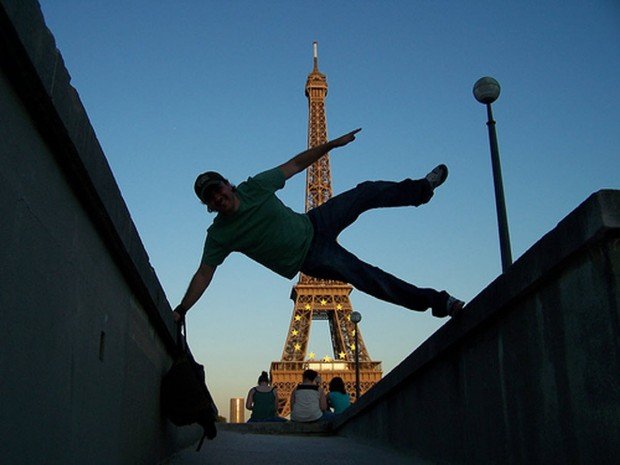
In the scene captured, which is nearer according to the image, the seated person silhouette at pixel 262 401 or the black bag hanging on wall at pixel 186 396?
Result: the black bag hanging on wall at pixel 186 396

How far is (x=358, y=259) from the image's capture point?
212 inches

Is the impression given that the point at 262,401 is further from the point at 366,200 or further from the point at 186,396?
the point at 366,200

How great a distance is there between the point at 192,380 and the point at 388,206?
1909 mm

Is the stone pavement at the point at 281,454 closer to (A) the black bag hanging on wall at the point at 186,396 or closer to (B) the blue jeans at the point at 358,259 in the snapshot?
(A) the black bag hanging on wall at the point at 186,396

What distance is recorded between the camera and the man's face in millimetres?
4965

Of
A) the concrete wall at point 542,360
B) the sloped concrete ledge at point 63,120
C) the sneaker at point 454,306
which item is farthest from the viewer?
the sneaker at point 454,306

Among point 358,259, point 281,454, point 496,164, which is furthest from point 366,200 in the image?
point 281,454

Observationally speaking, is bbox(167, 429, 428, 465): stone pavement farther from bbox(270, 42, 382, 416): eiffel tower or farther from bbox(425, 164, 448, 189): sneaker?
bbox(270, 42, 382, 416): eiffel tower

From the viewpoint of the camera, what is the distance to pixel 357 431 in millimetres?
9414

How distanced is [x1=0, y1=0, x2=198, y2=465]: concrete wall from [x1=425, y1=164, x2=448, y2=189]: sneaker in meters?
2.28

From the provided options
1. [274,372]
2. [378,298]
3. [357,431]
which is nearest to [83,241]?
[378,298]

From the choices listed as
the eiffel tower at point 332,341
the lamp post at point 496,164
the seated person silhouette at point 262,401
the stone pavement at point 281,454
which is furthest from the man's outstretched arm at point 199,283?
the eiffel tower at point 332,341

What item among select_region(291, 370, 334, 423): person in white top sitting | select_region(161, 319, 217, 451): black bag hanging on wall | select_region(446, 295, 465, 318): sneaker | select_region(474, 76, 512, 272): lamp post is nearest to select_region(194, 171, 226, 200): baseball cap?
select_region(161, 319, 217, 451): black bag hanging on wall

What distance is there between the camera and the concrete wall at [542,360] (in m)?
3.09
